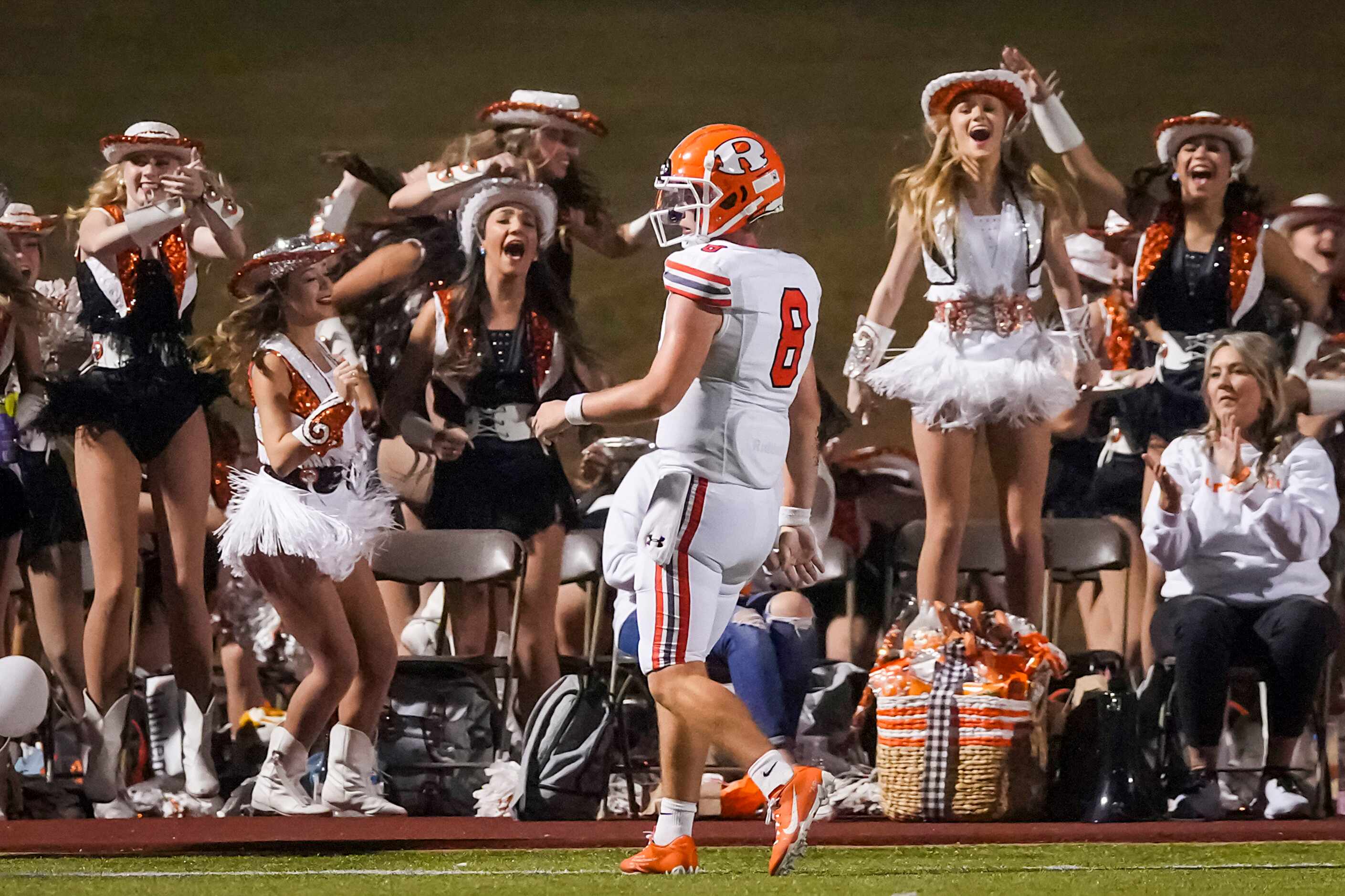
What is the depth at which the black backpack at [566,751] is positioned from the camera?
16.8 feet

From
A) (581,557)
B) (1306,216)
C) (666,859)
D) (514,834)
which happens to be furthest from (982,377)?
(666,859)

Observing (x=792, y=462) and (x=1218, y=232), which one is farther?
(x=1218, y=232)

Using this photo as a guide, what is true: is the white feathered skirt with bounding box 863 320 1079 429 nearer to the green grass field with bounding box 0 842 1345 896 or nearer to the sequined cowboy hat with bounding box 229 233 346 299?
the green grass field with bounding box 0 842 1345 896

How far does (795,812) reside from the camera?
3375 mm

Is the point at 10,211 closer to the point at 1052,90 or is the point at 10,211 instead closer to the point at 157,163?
the point at 157,163

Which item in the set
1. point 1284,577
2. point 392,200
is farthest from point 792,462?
point 392,200

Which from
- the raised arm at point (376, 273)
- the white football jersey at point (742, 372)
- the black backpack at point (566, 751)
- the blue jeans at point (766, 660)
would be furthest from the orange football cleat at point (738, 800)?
the raised arm at point (376, 273)

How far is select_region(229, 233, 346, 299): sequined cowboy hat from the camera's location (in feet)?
17.3

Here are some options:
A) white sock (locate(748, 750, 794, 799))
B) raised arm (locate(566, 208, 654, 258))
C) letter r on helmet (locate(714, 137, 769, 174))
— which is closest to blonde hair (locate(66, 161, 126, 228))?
raised arm (locate(566, 208, 654, 258))

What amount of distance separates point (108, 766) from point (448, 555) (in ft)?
4.02

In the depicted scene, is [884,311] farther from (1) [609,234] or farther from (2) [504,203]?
(2) [504,203]

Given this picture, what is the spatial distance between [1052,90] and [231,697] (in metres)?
3.36

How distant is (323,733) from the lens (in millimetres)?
5645

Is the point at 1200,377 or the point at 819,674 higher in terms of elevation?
the point at 1200,377
